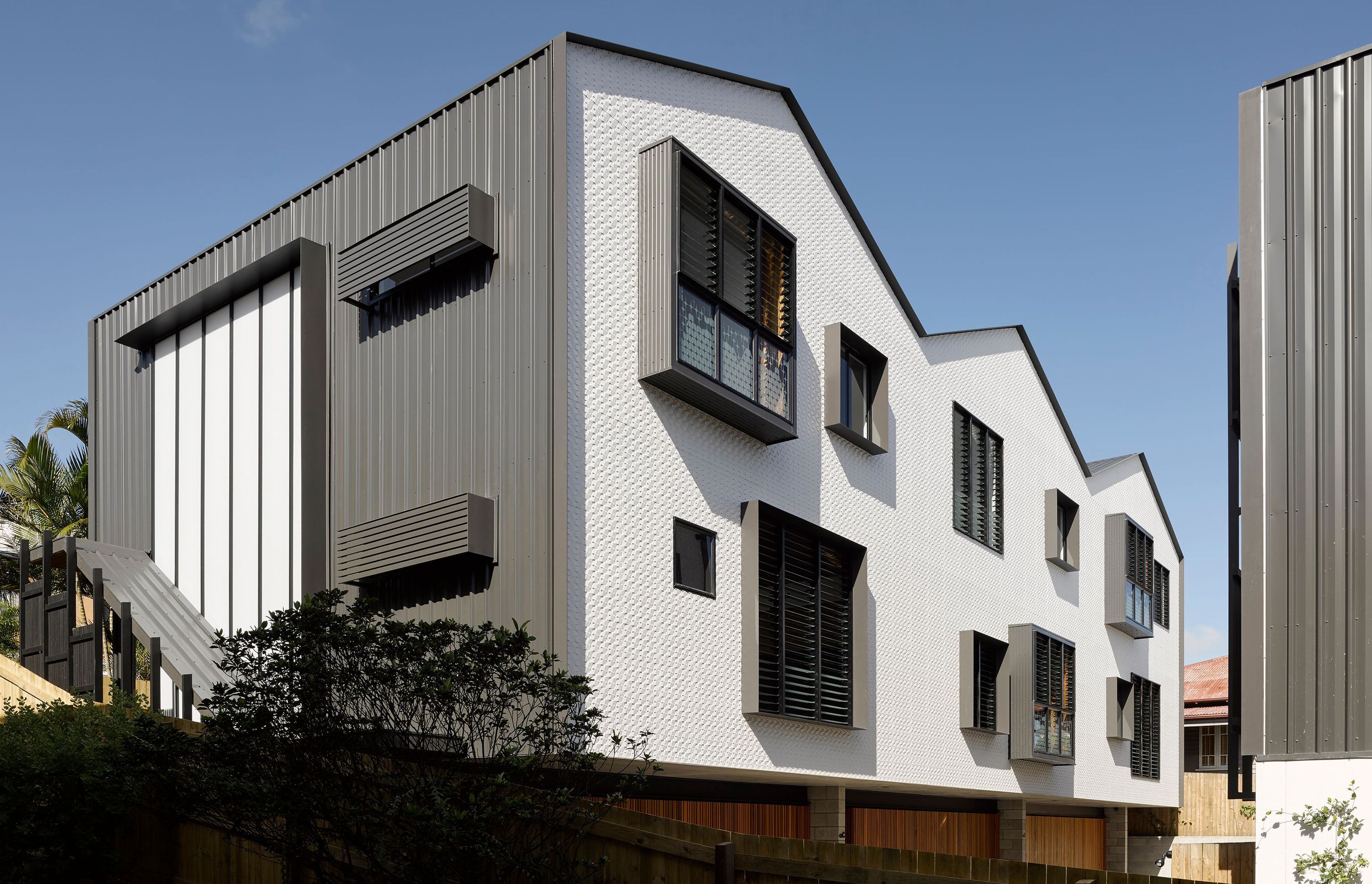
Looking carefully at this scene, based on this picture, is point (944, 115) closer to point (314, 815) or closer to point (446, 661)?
point (446, 661)

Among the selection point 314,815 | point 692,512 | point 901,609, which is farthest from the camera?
point 901,609

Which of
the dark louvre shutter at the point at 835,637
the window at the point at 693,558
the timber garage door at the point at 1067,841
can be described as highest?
the window at the point at 693,558

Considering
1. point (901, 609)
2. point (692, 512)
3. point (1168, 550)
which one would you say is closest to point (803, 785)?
point (901, 609)

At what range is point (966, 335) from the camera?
21.6m

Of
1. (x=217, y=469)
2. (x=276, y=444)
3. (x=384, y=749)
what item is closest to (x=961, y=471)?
(x=276, y=444)

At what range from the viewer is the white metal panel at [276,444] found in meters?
14.8

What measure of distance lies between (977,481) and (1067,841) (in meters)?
10.9

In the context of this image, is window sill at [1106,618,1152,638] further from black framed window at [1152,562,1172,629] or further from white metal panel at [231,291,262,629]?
white metal panel at [231,291,262,629]

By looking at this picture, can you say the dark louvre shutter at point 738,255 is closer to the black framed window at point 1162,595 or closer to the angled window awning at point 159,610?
the angled window awning at point 159,610

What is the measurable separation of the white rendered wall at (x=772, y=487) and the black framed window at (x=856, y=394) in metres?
0.44

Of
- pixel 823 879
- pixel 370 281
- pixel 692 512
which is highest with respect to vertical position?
pixel 370 281

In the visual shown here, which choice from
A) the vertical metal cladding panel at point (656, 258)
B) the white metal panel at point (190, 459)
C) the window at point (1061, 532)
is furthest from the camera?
the window at point (1061, 532)

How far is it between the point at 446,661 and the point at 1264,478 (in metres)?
6.04

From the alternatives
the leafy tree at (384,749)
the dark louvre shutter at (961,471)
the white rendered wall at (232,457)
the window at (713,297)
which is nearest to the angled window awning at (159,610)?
the white rendered wall at (232,457)
